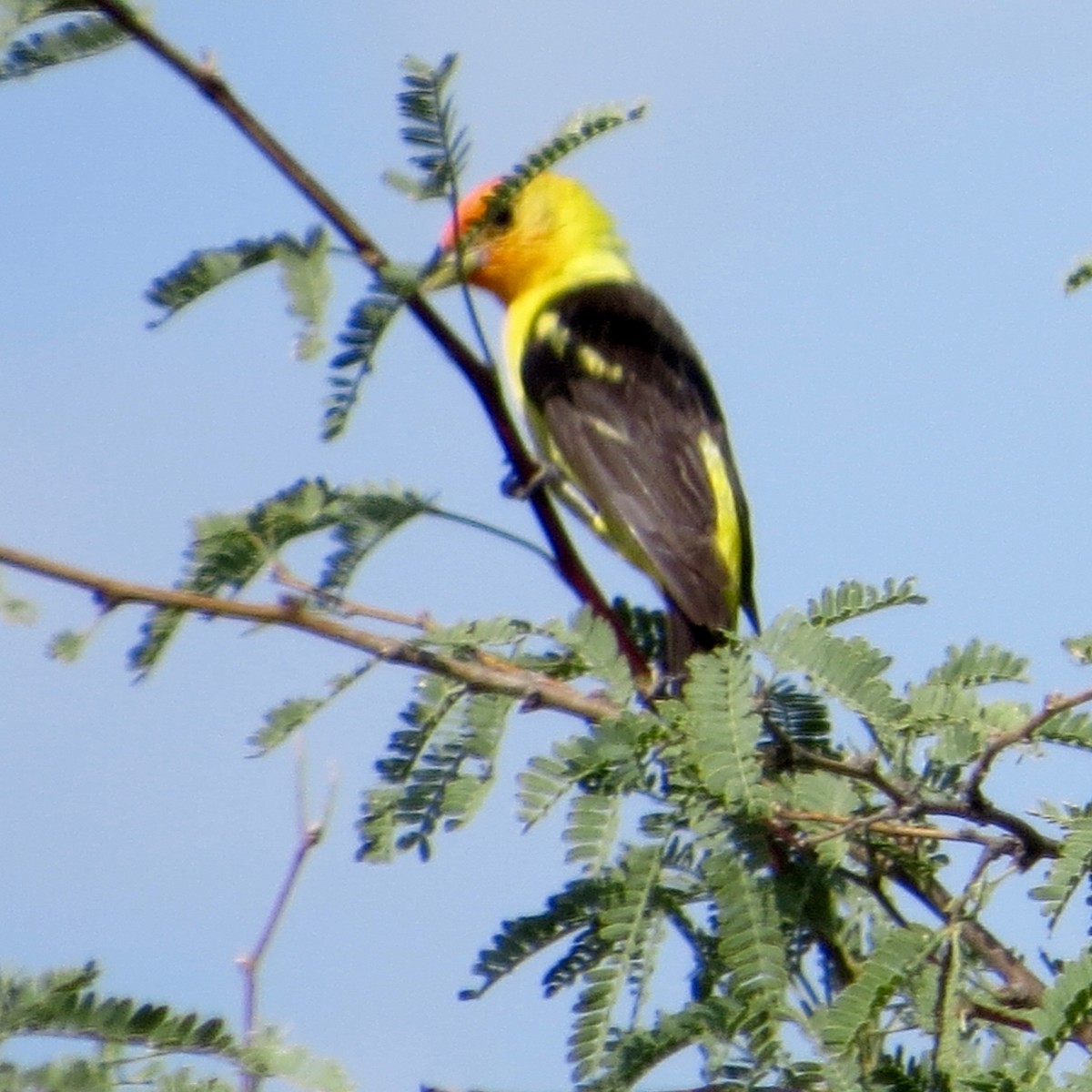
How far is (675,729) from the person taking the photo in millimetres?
2145

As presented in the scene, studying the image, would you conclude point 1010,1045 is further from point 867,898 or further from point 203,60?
point 203,60

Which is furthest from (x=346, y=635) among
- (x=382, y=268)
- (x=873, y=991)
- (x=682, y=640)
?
(x=682, y=640)

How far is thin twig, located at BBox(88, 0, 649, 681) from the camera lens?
188 centimetres

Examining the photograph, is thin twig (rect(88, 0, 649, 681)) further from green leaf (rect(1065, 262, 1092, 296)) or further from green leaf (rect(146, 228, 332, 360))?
green leaf (rect(1065, 262, 1092, 296))

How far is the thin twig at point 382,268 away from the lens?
1877 millimetres

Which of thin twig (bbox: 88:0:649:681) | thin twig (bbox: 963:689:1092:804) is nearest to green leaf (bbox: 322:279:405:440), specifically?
thin twig (bbox: 88:0:649:681)

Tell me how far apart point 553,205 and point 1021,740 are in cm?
361

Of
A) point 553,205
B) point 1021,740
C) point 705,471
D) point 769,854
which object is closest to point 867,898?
point 769,854

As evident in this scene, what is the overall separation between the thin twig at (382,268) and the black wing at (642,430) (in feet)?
3.49

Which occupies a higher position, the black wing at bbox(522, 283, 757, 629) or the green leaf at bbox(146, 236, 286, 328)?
the black wing at bbox(522, 283, 757, 629)

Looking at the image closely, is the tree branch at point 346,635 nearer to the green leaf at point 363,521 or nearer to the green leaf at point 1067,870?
the green leaf at point 363,521

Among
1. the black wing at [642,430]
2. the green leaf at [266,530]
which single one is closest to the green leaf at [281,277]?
the green leaf at [266,530]

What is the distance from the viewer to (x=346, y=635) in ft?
6.59

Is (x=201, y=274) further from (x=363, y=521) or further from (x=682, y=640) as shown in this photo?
(x=682, y=640)
